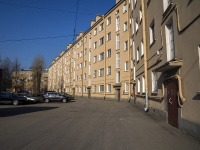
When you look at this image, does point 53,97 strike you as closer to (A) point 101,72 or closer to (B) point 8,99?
(B) point 8,99

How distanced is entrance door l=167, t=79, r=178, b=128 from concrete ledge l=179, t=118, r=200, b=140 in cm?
71

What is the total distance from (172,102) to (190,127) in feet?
7.53

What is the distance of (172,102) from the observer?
9.43 m

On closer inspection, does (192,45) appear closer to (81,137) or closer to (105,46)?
(81,137)

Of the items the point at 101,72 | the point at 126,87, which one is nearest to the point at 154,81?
the point at 126,87

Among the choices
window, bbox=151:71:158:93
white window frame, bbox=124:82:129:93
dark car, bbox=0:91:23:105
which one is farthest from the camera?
white window frame, bbox=124:82:129:93

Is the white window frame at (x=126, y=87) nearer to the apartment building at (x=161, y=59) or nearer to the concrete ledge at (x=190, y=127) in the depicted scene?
the apartment building at (x=161, y=59)

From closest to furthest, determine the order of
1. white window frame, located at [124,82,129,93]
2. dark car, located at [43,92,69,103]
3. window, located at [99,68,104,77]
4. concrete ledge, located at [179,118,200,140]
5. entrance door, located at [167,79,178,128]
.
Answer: concrete ledge, located at [179,118,200,140], entrance door, located at [167,79,178,128], white window frame, located at [124,82,129,93], dark car, located at [43,92,69,103], window, located at [99,68,104,77]

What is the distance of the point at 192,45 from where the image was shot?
712 centimetres

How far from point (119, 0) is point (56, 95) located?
18205 millimetres

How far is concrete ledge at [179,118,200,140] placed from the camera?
260 inches

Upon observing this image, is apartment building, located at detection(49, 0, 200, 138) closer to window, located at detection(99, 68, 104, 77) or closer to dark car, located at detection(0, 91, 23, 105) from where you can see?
window, located at detection(99, 68, 104, 77)

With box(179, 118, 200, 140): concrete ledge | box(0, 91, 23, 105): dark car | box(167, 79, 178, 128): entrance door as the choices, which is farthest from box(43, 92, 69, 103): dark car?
box(179, 118, 200, 140): concrete ledge

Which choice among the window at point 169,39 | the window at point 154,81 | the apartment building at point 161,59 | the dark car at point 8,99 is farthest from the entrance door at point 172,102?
the dark car at point 8,99
